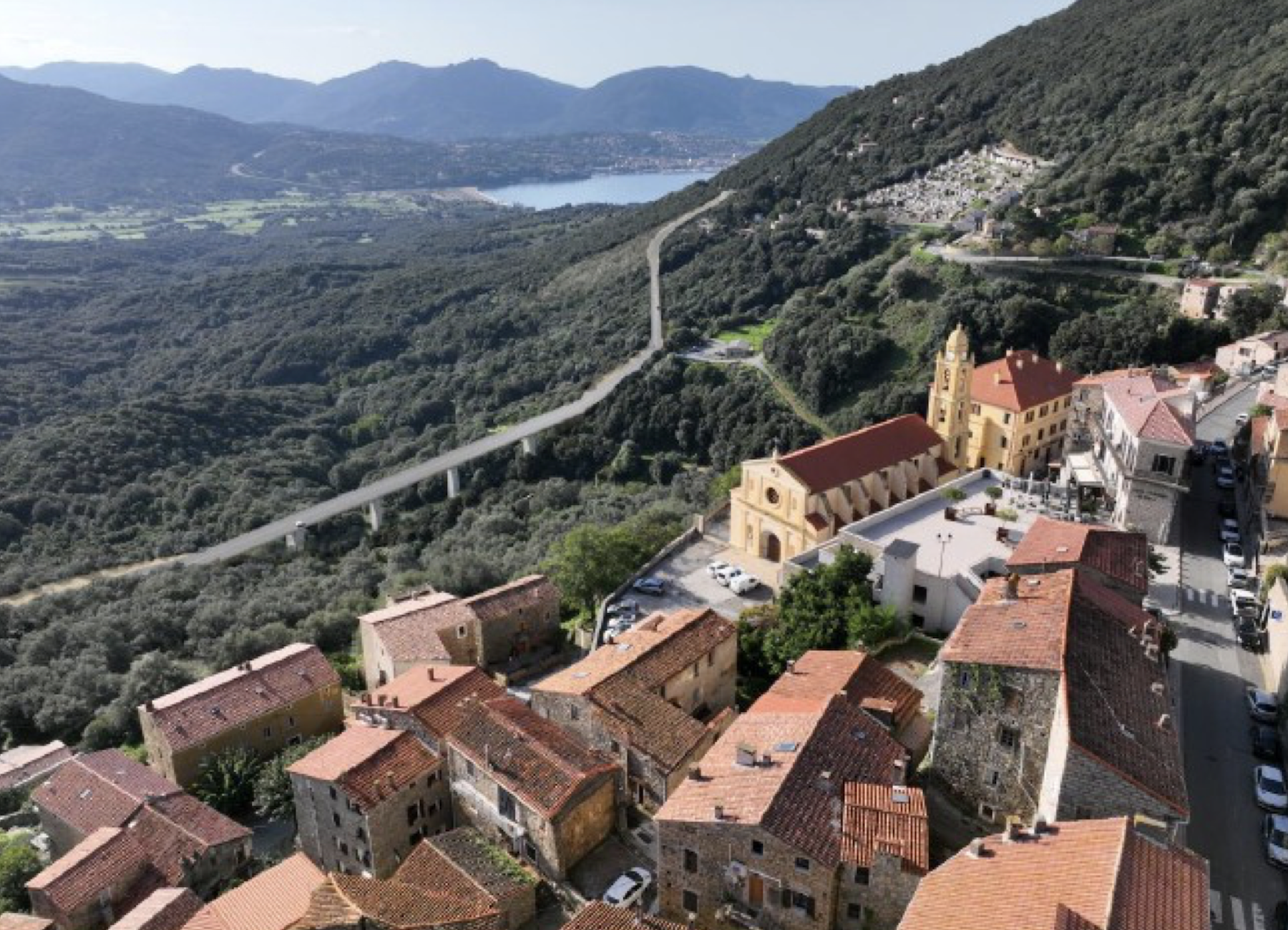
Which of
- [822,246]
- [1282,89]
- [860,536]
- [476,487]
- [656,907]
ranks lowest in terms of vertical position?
[476,487]

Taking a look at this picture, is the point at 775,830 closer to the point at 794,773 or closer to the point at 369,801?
the point at 794,773

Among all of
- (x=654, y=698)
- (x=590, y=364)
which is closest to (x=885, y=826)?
(x=654, y=698)

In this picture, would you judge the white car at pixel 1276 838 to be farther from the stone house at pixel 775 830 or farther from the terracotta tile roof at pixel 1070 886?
the stone house at pixel 775 830

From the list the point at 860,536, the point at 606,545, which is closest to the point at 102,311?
the point at 606,545

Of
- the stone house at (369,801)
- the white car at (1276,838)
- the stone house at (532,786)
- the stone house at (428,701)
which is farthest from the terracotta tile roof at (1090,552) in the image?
the stone house at (369,801)

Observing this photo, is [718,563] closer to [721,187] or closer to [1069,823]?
[1069,823]

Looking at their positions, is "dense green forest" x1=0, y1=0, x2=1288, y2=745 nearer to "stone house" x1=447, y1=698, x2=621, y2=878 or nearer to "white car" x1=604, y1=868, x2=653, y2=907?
"stone house" x1=447, y1=698, x2=621, y2=878

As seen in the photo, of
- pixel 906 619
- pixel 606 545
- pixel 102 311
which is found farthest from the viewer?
pixel 102 311
